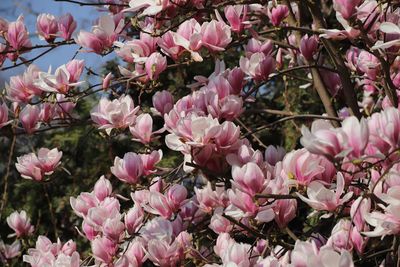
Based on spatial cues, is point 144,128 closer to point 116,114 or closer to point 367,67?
point 116,114

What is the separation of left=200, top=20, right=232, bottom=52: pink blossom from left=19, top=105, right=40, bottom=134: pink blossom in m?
0.57

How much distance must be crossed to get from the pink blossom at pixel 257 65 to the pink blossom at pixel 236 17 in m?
0.09

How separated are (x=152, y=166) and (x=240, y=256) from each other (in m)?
0.42

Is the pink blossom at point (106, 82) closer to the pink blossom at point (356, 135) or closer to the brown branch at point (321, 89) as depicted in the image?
the brown branch at point (321, 89)

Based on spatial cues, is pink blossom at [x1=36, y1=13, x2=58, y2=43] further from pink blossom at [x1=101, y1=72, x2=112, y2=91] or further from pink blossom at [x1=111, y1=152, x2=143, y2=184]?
pink blossom at [x1=111, y1=152, x2=143, y2=184]

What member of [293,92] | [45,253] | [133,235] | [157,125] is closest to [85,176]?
[157,125]

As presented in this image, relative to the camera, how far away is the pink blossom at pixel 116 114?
1.69 m

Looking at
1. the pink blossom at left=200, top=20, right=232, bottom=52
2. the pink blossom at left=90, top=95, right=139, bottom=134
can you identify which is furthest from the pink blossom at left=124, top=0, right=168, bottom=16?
the pink blossom at left=90, top=95, right=139, bottom=134

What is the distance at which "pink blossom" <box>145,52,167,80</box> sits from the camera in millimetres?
1698

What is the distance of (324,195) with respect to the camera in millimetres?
1298

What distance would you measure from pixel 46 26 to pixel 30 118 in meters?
0.26

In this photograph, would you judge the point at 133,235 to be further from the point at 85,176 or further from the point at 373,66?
the point at 85,176

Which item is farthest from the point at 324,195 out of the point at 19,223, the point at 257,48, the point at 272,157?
the point at 19,223

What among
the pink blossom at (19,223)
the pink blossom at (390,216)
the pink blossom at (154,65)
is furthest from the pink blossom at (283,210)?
the pink blossom at (19,223)
